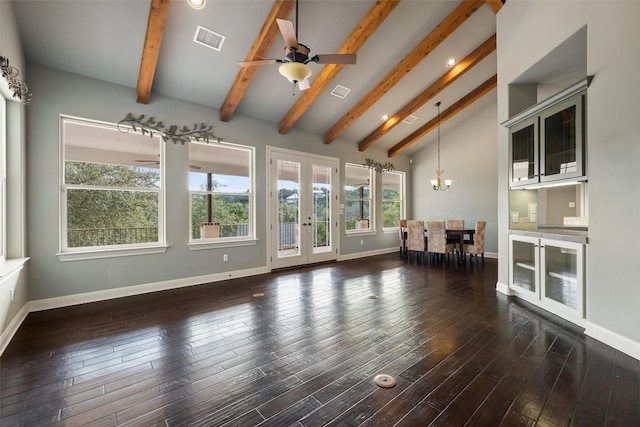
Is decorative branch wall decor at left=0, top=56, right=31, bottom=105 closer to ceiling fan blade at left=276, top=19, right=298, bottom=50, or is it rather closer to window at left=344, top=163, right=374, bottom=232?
ceiling fan blade at left=276, top=19, right=298, bottom=50

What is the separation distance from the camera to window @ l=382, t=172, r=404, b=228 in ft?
26.9

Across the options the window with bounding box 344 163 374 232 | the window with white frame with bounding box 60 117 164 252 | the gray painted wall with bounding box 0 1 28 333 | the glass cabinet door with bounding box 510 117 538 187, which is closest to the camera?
the gray painted wall with bounding box 0 1 28 333

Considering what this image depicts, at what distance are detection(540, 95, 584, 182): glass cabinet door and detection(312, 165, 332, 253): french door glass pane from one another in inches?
166

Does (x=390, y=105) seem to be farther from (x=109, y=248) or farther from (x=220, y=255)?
(x=109, y=248)

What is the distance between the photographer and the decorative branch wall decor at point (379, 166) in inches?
301

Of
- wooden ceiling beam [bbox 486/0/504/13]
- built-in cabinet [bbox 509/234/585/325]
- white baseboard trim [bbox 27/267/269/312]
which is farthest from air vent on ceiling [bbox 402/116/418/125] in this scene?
white baseboard trim [bbox 27/267/269/312]

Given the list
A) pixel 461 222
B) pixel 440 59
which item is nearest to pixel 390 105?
pixel 440 59

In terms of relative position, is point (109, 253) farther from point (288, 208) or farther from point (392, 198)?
point (392, 198)

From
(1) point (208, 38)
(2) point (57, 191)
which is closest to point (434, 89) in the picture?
(1) point (208, 38)

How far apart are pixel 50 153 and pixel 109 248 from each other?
1.39 meters

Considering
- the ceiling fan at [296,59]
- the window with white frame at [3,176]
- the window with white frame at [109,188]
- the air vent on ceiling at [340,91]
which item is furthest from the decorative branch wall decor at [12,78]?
the air vent on ceiling at [340,91]

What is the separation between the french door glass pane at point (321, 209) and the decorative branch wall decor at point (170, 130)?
2.43 meters

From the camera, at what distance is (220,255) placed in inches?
196

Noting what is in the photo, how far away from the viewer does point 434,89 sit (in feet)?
18.7
